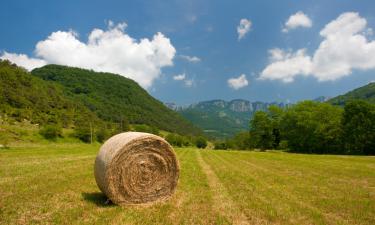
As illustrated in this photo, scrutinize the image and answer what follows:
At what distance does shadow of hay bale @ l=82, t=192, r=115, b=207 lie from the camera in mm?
9375

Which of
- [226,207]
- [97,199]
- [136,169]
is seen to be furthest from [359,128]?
[97,199]

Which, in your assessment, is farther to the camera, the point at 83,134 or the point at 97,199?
the point at 83,134

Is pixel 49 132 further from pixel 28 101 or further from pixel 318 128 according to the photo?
pixel 318 128

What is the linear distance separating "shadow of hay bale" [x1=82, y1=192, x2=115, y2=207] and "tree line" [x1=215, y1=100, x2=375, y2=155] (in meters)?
56.9

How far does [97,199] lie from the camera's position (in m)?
9.91

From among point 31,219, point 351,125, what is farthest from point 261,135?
point 31,219

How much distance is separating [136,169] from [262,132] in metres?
73.5

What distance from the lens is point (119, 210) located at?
8.77 meters

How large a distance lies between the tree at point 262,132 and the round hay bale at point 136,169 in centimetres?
7247

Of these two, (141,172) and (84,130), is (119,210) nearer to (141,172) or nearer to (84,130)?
(141,172)

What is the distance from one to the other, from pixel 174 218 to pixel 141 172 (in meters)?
2.52

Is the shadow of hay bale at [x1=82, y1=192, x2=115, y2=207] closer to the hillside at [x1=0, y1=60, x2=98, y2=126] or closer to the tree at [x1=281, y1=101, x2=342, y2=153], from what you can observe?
the tree at [x1=281, y1=101, x2=342, y2=153]

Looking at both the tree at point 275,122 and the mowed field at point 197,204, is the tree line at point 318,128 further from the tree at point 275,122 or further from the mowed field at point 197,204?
the mowed field at point 197,204

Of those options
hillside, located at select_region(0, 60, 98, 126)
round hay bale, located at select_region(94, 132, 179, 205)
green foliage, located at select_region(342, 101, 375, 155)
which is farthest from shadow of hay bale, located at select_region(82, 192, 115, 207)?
hillside, located at select_region(0, 60, 98, 126)
